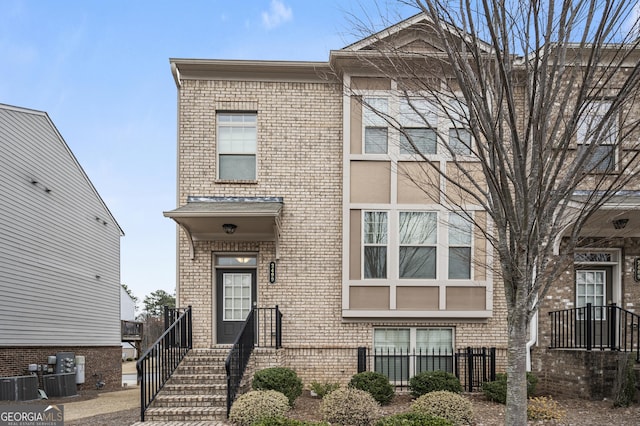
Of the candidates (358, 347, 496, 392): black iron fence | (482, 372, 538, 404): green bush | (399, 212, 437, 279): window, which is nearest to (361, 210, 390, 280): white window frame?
(399, 212, 437, 279): window

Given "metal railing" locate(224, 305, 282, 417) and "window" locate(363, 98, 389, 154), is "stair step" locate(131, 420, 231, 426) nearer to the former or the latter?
"metal railing" locate(224, 305, 282, 417)

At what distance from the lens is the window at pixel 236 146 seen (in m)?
11.0

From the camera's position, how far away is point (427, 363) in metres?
10.9

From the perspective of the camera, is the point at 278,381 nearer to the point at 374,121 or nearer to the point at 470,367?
the point at 470,367

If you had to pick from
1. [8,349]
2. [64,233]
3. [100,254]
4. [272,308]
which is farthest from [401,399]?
[100,254]

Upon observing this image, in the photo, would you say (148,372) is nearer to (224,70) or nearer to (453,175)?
(224,70)

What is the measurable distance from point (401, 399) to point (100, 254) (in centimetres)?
1506

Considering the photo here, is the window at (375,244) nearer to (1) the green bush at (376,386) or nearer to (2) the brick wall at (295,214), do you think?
(2) the brick wall at (295,214)

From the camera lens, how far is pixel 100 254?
2016 cm

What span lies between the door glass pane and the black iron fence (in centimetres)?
277

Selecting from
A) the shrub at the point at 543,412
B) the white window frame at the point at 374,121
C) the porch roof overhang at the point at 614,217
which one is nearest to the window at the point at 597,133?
the porch roof overhang at the point at 614,217

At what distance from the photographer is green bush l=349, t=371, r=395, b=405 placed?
8.76 m

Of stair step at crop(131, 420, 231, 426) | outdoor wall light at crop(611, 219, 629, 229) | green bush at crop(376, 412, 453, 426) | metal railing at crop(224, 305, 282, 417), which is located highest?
outdoor wall light at crop(611, 219, 629, 229)

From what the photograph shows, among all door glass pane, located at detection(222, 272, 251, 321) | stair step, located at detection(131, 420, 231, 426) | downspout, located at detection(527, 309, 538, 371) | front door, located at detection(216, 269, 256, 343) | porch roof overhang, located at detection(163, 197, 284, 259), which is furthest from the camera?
door glass pane, located at detection(222, 272, 251, 321)
